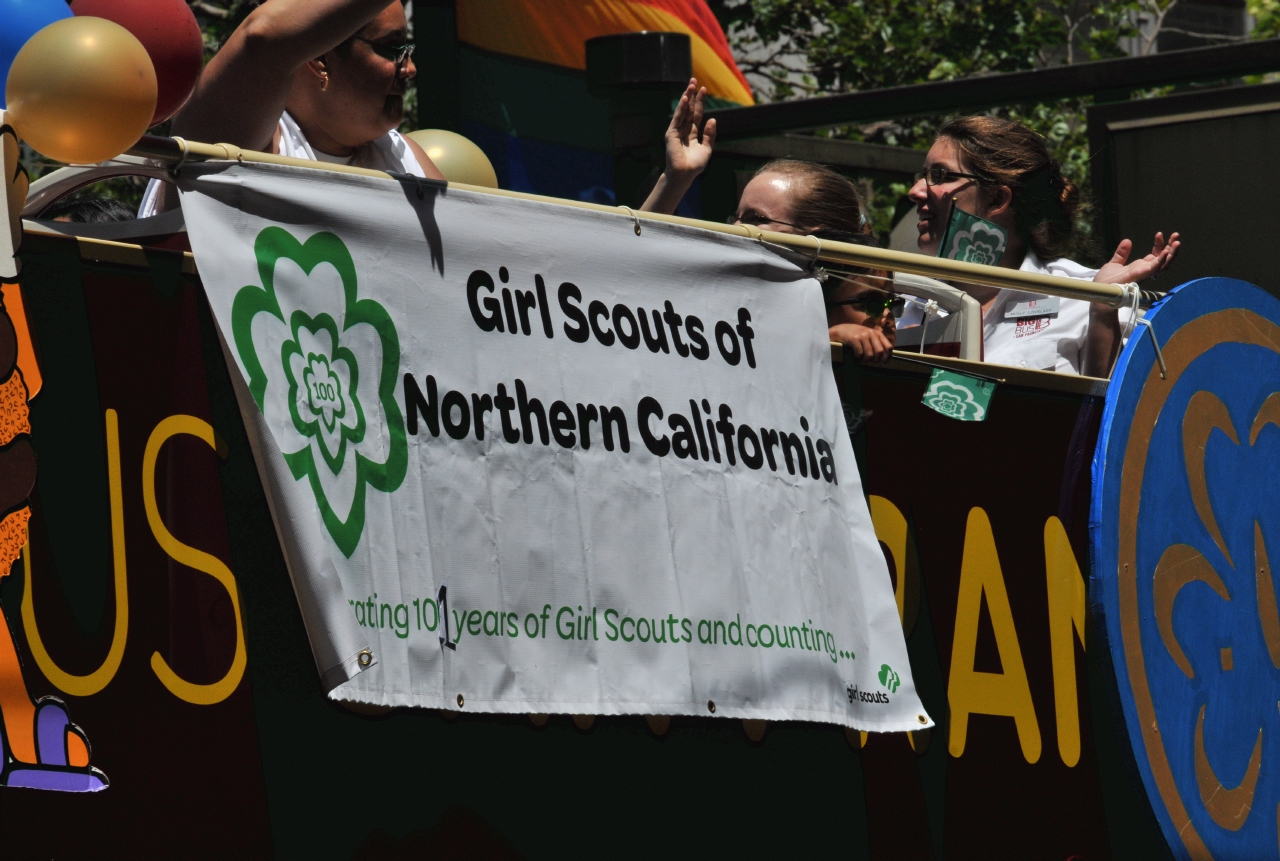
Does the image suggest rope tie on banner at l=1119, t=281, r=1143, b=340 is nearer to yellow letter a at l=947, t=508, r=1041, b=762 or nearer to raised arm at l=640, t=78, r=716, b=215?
yellow letter a at l=947, t=508, r=1041, b=762

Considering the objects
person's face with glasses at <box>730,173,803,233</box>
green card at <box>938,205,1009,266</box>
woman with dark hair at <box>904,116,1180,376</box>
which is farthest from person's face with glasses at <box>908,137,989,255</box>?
person's face with glasses at <box>730,173,803,233</box>

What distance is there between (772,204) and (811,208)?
10 cm

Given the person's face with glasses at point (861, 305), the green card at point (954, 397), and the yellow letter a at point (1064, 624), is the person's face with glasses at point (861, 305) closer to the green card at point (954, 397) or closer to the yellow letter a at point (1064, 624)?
the green card at point (954, 397)

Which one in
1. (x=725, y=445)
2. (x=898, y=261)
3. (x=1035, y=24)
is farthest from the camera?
(x=1035, y=24)

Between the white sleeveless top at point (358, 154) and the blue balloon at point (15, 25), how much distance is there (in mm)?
401

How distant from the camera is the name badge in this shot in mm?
4230

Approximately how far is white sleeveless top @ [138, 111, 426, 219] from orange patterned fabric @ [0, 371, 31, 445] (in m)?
0.82

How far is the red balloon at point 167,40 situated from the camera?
2873mm

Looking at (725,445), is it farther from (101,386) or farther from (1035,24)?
(1035,24)

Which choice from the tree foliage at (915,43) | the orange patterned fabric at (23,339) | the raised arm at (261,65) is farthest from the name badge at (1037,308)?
the tree foliage at (915,43)

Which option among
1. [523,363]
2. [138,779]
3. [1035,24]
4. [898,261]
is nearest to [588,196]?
[898,261]

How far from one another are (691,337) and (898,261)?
54 centimetres

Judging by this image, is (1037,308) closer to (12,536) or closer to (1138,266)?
(1138,266)

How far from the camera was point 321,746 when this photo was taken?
2.67m
